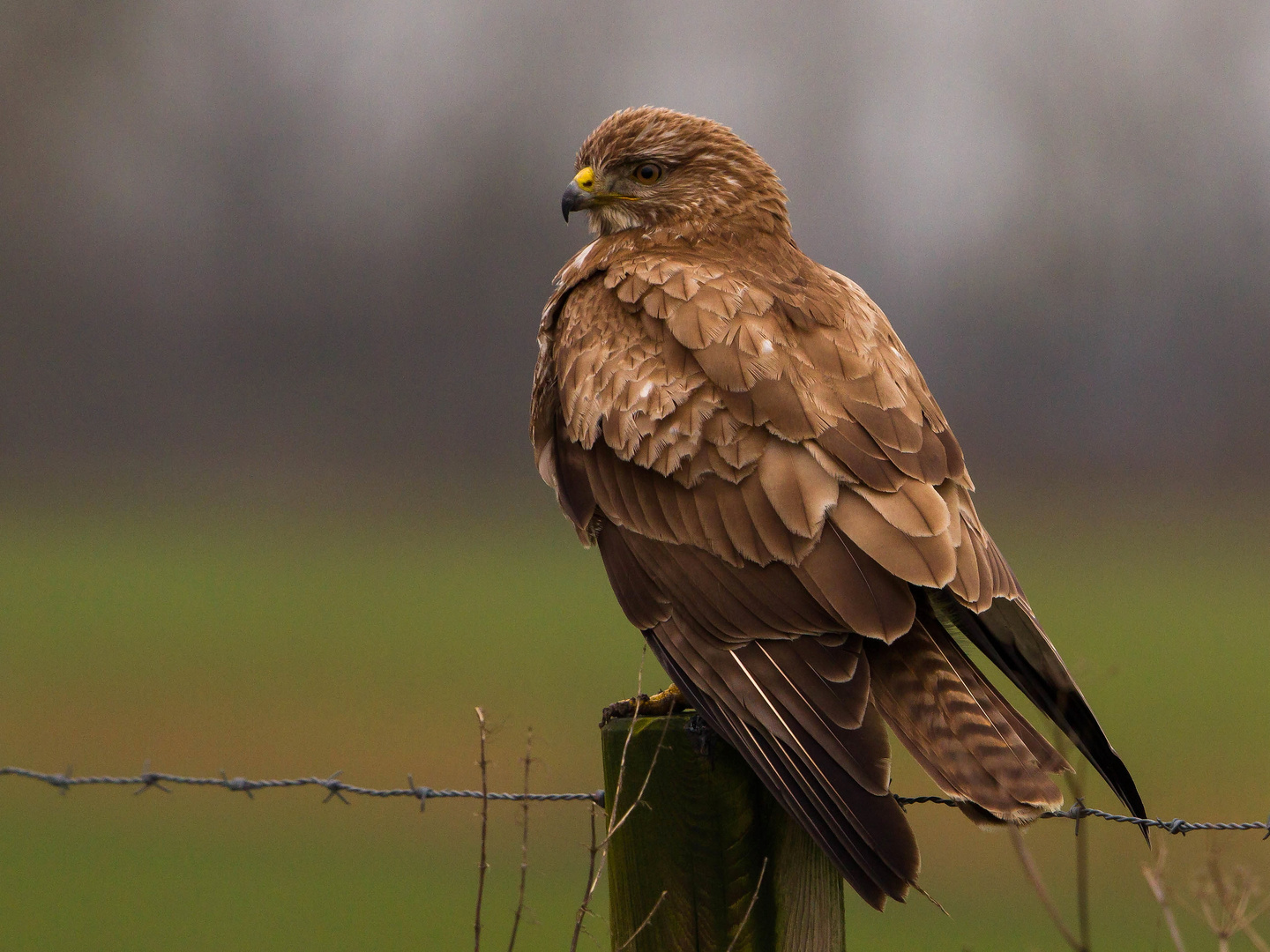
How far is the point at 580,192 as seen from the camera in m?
4.95

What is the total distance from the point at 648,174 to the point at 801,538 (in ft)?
6.57

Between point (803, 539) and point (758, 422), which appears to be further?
point (758, 422)

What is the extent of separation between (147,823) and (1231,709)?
69.5 feet

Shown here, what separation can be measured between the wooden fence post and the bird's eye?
2.51 meters

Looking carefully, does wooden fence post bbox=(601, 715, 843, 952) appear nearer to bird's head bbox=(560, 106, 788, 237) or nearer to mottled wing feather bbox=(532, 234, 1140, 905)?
mottled wing feather bbox=(532, 234, 1140, 905)

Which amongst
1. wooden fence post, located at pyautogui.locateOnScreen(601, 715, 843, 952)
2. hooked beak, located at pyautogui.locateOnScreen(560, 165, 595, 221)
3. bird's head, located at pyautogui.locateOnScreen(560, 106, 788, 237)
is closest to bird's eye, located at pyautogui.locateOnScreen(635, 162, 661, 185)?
bird's head, located at pyautogui.locateOnScreen(560, 106, 788, 237)

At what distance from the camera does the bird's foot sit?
11.4 ft

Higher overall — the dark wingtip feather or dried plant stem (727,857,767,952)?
the dark wingtip feather

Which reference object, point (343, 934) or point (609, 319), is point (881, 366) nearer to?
point (609, 319)

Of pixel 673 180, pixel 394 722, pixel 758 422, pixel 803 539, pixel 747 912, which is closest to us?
pixel 747 912

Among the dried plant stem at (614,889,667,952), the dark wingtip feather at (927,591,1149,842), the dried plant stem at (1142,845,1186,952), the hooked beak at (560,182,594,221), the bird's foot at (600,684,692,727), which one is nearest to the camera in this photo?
the dried plant stem at (1142,845,1186,952)

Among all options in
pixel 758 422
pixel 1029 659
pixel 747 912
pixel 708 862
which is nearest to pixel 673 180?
pixel 758 422

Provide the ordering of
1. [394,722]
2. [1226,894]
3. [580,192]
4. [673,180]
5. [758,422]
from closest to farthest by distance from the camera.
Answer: [1226,894], [758,422], [673,180], [580,192], [394,722]

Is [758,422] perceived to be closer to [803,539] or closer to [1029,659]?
[803,539]
